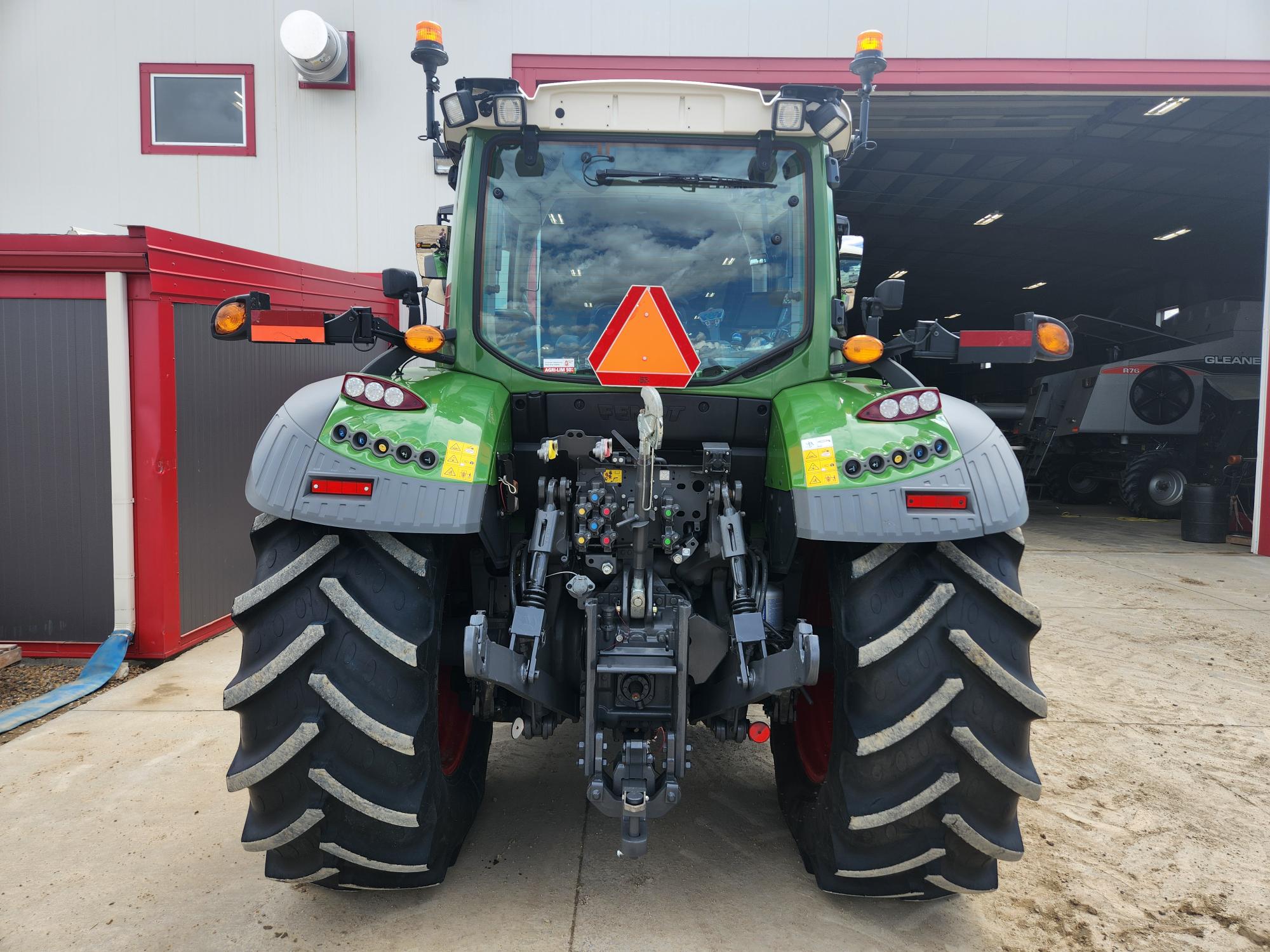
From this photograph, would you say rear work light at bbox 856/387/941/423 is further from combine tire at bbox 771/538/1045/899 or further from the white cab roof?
the white cab roof

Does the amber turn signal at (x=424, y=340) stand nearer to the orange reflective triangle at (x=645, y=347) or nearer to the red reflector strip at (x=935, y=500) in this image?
the orange reflective triangle at (x=645, y=347)

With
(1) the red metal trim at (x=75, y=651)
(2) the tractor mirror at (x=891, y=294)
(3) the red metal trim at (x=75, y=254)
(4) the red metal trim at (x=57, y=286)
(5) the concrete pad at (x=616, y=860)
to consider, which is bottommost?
(5) the concrete pad at (x=616, y=860)

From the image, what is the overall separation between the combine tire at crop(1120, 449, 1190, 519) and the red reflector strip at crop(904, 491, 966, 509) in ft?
42.0

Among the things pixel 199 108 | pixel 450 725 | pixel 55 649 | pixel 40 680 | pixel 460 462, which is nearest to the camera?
pixel 460 462

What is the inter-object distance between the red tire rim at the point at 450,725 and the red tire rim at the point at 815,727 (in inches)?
46.9

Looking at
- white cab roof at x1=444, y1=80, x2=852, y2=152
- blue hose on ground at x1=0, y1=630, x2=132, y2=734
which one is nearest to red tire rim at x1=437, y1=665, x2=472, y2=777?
white cab roof at x1=444, y1=80, x2=852, y2=152

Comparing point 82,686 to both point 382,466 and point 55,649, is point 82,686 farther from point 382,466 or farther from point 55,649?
point 382,466

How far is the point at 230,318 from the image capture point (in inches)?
91.2

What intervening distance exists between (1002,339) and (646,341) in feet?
3.51

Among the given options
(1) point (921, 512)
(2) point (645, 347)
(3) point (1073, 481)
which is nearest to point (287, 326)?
(2) point (645, 347)

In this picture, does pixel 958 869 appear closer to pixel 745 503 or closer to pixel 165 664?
pixel 745 503

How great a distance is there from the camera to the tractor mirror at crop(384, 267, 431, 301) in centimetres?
259

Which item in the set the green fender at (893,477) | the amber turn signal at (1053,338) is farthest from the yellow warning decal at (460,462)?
the amber turn signal at (1053,338)

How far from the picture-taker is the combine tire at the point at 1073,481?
14.7m
